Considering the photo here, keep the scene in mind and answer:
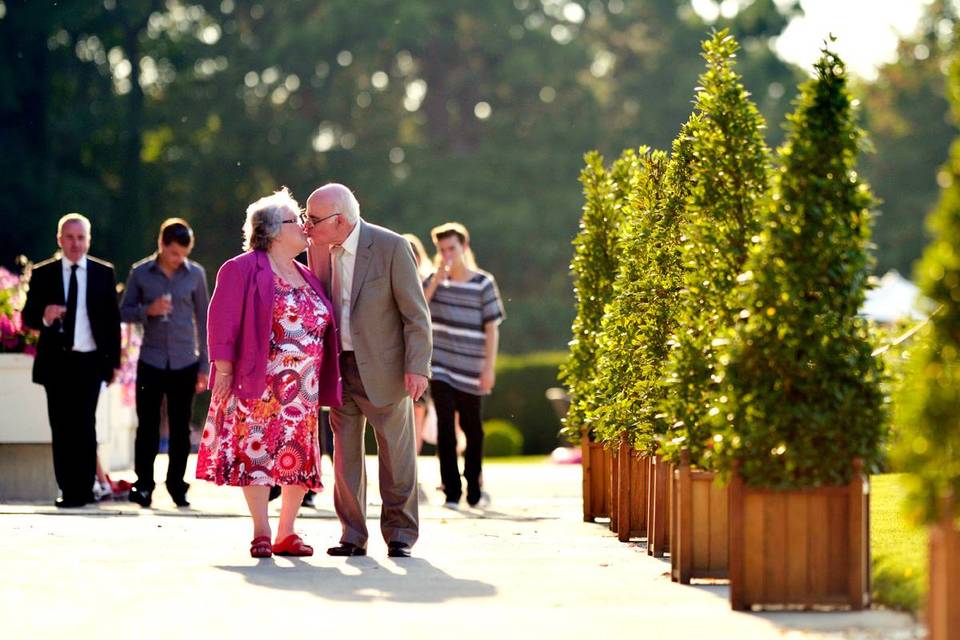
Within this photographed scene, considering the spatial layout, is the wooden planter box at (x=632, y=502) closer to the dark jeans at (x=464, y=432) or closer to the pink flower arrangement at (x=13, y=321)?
the dark jeans at (x=464, y=432)

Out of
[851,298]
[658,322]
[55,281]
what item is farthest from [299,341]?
[55,281]

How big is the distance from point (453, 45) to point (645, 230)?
35264 millimetres

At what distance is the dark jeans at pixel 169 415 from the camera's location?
12.1 m

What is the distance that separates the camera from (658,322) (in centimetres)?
935

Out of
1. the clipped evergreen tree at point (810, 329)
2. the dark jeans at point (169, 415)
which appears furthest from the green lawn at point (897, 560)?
the dark jeans at point (169, 415)

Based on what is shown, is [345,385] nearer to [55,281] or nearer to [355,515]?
[355,515]

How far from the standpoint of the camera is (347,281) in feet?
29.3

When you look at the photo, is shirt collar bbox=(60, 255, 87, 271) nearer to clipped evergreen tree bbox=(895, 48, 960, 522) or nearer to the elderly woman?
the elderly woman

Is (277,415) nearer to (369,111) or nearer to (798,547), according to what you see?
(798,547)

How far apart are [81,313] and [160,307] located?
1.72 feet

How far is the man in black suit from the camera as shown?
1185cm

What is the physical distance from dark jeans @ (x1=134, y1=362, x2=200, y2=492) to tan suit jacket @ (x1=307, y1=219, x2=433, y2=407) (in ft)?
11.8

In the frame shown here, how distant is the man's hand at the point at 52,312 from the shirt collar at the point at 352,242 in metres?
3.52

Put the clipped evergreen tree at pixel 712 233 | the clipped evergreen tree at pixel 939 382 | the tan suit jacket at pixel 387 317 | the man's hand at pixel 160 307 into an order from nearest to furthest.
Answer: the clipped evergreen tree at pixel 939 382 < the clipped evergreen tree at pixel 712 233 < the tan suit jacket at pixel 387 317 < the man's hand at pixel 160 307
